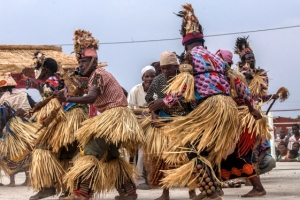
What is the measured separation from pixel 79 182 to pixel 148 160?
1.06 m

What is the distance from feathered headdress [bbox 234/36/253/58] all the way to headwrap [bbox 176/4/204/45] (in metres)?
2.94

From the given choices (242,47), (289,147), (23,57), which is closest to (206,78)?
(242,47)

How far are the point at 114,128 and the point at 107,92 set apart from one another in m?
0.41

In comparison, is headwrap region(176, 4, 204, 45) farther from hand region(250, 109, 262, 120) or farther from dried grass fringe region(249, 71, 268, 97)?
dried grass fringe region(249, 71, 268, 97)

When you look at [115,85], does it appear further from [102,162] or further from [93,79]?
[102,162]

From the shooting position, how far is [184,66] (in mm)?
6402

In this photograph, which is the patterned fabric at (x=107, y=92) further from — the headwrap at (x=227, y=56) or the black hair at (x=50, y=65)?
the headwrap at (x=227, y=56)

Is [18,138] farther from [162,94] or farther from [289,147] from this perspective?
[289,147]

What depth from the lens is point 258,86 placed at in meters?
9.11

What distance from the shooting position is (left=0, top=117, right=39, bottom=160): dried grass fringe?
1000 cm

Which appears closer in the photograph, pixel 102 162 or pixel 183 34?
pixel 183 34

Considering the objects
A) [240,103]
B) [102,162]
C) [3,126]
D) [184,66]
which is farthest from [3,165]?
[184,66]

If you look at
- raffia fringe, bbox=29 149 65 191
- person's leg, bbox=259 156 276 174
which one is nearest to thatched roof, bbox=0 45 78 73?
person's leg, bbox=259 156 276 174

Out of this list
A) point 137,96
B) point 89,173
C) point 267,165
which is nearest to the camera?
point 89,173
